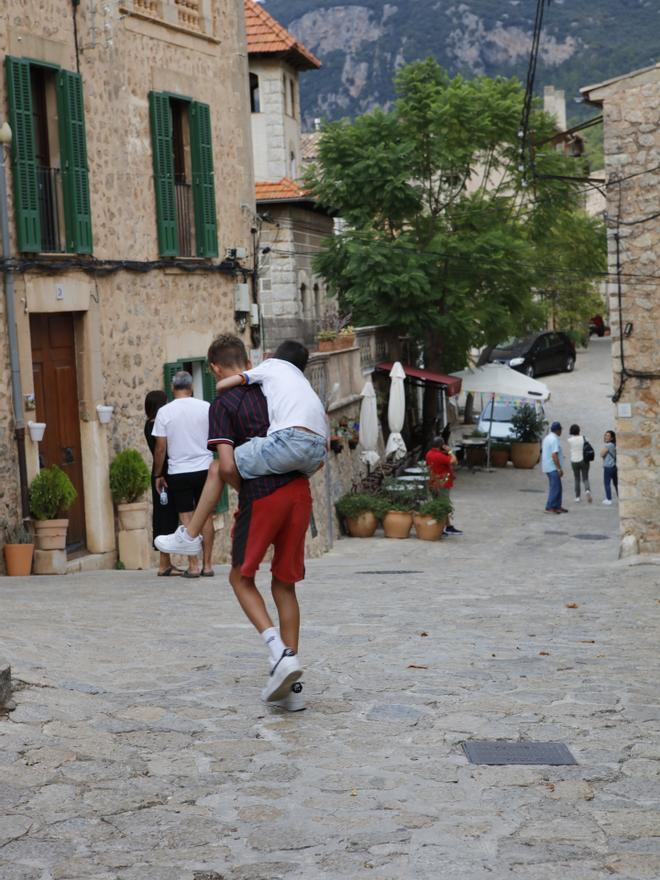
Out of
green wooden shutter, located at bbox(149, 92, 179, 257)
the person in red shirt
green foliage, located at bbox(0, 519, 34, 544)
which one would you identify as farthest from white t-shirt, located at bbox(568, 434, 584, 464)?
green foliage, located at bbox(0, 519, 34, 544)

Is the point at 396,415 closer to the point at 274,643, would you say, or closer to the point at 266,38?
the point at 266,38

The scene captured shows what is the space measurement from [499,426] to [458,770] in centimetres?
2920

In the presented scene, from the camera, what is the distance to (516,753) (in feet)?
18.0

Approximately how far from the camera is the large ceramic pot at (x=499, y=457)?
32897 mm

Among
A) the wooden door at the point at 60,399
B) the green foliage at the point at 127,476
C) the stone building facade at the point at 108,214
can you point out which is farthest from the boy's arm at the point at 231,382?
the green foliage at the point at 127,476

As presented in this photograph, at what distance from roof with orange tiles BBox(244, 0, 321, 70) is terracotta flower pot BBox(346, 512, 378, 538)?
2069 cm

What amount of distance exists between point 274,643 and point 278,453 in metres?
0.90

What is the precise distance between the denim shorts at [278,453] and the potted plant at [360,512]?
54.5ft

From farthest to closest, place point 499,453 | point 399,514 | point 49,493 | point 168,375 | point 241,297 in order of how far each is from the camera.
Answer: point 499,453, point 399,514, point 241,297, point 168,375, point 49,493

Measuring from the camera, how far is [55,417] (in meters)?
14.5

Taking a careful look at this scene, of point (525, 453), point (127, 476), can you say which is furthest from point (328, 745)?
point (525, 453)

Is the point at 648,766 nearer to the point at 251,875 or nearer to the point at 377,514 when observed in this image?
the point at 251,875

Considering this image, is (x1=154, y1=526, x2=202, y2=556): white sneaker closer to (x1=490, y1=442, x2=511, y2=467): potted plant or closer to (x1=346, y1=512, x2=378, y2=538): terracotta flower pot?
(x1=346, y1=512, x2=378, y2=538): terracotta flower pot

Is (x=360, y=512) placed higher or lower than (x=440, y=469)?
lower
